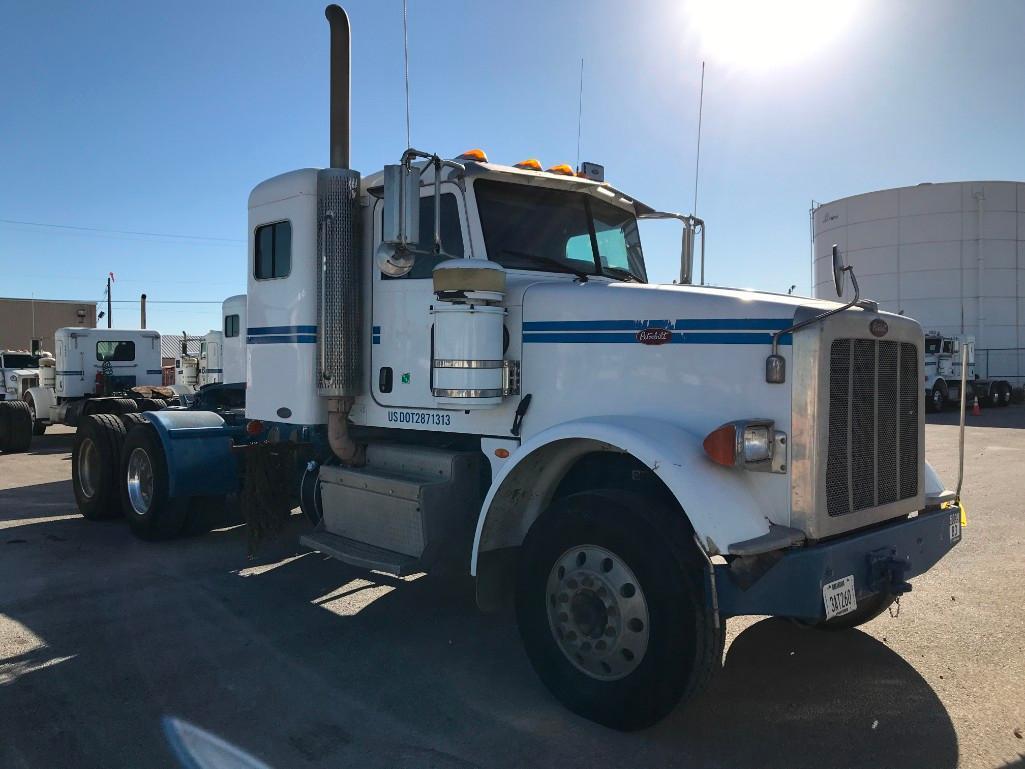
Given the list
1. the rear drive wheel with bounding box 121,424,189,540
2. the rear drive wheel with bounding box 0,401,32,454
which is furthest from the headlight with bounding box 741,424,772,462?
the rear drive wheel with bounding box 0,401,32,454

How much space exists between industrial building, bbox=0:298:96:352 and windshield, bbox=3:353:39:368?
27.2 m

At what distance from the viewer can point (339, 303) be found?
17.5 feet

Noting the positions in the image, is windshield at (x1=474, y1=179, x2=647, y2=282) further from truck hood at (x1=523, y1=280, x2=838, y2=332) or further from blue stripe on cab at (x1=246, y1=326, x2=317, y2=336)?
blue stripe on cab at (x1=246, y1=326, x2=317, y2=336)

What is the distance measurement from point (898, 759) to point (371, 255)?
422 centimetres

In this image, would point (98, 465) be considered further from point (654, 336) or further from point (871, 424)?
point (871, 424)

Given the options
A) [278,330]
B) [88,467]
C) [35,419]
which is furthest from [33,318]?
[278,330]

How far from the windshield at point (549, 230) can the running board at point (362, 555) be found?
6.21ft

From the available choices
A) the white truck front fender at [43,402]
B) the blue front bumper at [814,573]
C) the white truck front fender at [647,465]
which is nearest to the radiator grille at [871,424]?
the blue front bumper at [814,573]

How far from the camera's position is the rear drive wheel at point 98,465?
780 centimetres

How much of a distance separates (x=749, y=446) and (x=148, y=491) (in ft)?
19.6

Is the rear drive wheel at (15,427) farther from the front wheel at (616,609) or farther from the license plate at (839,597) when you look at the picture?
the license plate at (839,597)

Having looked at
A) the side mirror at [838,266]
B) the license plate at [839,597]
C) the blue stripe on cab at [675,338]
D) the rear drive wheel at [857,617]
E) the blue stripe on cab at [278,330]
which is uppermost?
the side mirror at [838,266]

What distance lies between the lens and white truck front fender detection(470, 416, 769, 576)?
3.24 metres

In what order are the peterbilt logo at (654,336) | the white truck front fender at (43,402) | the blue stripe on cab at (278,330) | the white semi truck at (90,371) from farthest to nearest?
the white truck front fender at (43,402) < the white semi truck at (90,371) < the blue stripe on cab at (278,330) < the peterbilt logo at (654,336)
